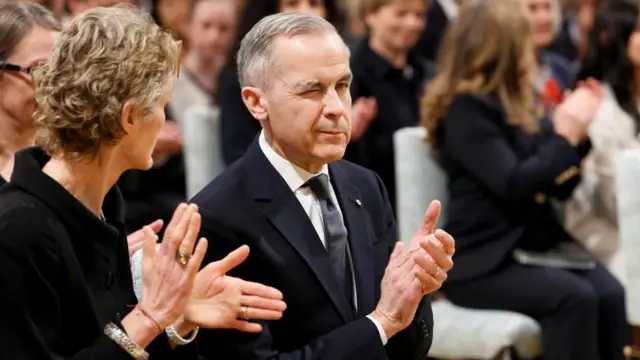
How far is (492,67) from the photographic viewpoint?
375 cm

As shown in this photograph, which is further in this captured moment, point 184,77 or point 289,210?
point 184,77

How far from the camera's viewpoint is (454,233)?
3795 millimetres

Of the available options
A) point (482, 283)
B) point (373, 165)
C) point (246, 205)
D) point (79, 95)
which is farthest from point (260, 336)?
point (373, 165)

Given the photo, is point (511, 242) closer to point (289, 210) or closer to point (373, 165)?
point (373, 165)

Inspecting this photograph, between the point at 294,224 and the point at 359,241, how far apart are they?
0.15 metres

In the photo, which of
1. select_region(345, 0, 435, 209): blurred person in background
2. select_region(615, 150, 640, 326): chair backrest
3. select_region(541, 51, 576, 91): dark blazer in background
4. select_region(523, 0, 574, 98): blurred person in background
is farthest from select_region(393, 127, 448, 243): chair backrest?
select_region(541, 51, 576, 91): dark blazer in background

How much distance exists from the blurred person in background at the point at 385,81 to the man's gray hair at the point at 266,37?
1.83 meters

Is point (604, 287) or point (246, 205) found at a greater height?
point (246, 205)

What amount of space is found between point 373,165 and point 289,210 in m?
2.00

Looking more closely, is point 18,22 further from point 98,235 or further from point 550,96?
point 550,96

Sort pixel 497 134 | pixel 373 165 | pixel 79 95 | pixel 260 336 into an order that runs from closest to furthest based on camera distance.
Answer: pixel 79 95
pixel 260 336
pixel 497 134
pixel 373 165

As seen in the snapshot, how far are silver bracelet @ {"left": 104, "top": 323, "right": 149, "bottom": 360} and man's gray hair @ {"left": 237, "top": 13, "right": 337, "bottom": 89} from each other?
628 mm

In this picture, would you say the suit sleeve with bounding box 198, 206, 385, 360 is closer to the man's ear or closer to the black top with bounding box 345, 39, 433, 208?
the man's ear

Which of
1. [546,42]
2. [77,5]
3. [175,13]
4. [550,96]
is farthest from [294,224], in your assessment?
[175,13]
